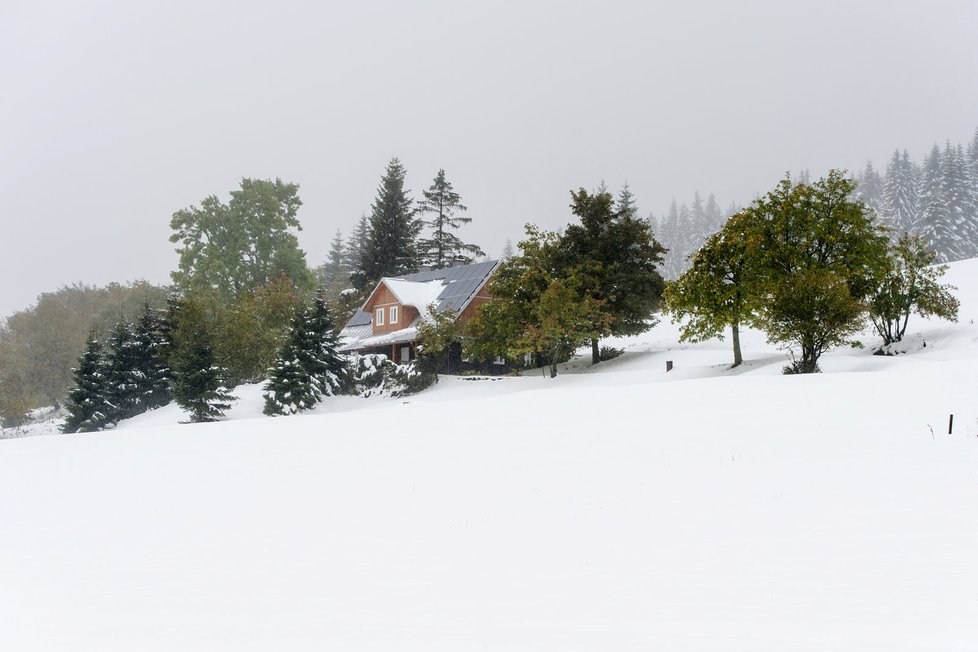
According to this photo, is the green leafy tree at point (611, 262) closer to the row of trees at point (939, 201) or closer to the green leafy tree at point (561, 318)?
the green leafy tree at point (561, 318)

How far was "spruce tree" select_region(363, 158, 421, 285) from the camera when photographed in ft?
215

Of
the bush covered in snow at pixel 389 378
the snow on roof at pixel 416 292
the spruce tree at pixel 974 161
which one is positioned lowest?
the bush covered in snow at pixel 389 378

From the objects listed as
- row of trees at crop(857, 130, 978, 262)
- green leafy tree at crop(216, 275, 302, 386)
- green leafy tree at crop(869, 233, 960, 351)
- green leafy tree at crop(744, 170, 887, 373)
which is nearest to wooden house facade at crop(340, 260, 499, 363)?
green leafy tree at crop(216, 275, 302, 386)

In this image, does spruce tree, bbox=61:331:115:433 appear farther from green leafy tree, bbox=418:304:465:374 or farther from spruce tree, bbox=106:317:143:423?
green leafy tree, bbox=418:304:465:374

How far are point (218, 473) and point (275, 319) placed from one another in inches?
1362

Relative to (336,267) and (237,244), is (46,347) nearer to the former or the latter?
(237,244)

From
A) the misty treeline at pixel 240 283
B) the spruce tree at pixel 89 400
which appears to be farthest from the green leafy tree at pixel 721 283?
the spruce tree at pixel 89 400

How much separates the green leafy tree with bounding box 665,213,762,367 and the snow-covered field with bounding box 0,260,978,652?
990 centimetres

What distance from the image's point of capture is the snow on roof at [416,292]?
152ft

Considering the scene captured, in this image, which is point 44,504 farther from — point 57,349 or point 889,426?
point 57,349

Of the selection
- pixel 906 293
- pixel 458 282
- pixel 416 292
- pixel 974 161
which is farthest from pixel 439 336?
pixel 974 161

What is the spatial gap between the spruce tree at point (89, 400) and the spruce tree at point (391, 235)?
26.6 meters

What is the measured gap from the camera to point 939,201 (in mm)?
74062

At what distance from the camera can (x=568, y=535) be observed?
9.58 m
